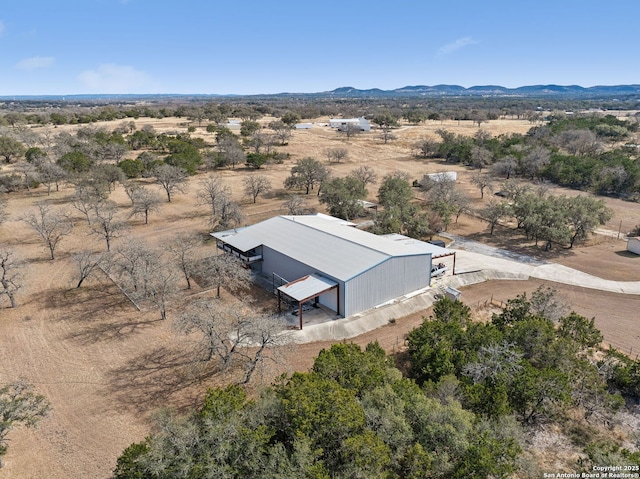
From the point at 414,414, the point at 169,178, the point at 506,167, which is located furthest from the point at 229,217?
the point at 506,167

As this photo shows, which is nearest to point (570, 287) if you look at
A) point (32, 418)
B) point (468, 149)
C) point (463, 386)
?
point (463, 386)

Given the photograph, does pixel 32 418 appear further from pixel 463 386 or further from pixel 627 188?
pixel 627 188

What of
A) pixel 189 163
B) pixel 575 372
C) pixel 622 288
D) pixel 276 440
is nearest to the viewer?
pixel 276 440

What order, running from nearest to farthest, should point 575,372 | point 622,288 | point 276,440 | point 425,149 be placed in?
point 276,440, point 575,372, point 622,288, point 425,149

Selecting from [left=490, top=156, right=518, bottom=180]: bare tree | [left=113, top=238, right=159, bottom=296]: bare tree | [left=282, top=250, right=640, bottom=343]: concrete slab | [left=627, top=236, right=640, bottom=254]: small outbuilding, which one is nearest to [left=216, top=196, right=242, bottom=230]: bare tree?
[left=113, top=238, right=159, bottom=296]: bare tree

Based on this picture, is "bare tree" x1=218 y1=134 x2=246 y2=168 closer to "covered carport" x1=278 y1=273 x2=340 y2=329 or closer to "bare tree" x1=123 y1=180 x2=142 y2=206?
"bare tree" x1=123 y1=180 x2=142 y2=206

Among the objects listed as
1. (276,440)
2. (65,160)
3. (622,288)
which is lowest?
(622,288)

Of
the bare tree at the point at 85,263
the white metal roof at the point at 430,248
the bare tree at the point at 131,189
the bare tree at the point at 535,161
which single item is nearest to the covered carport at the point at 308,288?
the white metal roof at the point at 430,248

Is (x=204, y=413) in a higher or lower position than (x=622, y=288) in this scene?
higher
